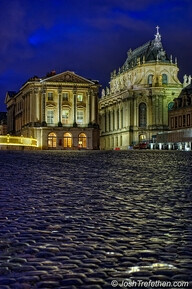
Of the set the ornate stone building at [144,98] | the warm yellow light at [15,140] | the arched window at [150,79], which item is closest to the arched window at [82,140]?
the warm yellow light at [15,140]

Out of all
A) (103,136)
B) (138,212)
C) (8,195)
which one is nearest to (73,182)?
(8,195)

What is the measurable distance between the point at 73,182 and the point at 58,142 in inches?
2891

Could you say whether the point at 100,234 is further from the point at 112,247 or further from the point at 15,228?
the point at 15,228

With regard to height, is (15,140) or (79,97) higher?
(79,97)

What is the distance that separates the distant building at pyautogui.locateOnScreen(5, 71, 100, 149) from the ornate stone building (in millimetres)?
18468

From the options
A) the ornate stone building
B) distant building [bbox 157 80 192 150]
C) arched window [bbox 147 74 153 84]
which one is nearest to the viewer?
distant building [bbox 157 80 192 150]

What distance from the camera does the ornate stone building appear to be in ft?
341

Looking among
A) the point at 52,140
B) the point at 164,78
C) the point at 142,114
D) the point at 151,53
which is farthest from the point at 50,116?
the point at 151,53

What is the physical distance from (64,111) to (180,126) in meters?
22.3

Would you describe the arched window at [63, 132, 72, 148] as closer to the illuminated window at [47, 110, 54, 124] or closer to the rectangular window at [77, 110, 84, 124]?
the rectangular window at [77, 110, 84, 124]

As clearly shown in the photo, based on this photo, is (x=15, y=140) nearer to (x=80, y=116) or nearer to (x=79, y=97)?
(x=80, y=116)

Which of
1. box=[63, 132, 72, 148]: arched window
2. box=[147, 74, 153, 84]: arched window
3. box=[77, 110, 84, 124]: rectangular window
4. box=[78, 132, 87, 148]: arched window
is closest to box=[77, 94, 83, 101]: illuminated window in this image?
box=[77, 110, 84, 124]: rectangular window

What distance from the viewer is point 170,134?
79.5 metres

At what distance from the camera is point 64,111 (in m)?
84.5
